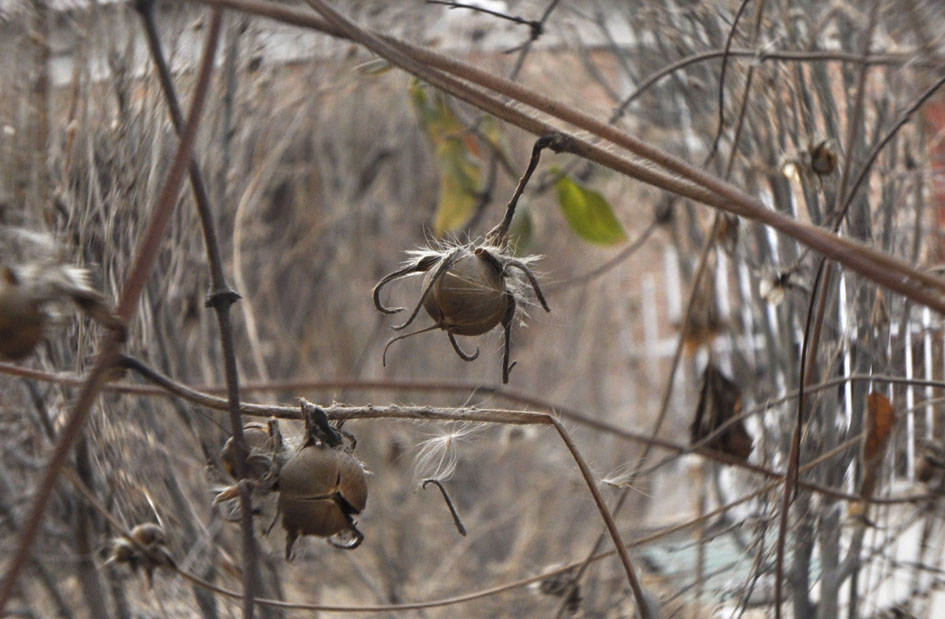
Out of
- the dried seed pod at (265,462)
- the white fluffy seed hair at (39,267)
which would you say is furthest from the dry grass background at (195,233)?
the white fluffy seed hair at (39,267)

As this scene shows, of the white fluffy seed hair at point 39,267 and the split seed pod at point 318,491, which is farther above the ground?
the white fluffy seed hair at point 39,267

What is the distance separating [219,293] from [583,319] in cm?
294

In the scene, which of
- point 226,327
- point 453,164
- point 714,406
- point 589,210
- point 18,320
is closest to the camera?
point 18,320

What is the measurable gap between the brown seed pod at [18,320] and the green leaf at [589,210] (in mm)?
662

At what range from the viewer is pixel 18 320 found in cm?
30

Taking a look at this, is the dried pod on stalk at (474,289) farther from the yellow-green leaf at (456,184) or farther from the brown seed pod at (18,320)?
the yellow-green leaf at (456,184)

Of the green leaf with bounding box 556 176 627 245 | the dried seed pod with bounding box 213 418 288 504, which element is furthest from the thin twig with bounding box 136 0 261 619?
the green leaf with bounding box 556 176 627 245

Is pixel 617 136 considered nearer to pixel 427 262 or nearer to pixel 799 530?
pixel 427 262

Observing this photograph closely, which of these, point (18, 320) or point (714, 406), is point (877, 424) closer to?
point (714, 406)

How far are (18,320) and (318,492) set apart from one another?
0.52 feet

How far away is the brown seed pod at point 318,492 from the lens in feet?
1.38

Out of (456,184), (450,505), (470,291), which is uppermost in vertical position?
(456,184)

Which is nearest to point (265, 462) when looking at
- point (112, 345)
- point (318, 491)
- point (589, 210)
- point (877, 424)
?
point (318, 491)

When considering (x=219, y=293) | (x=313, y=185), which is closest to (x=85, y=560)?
(x=219, y=293)
